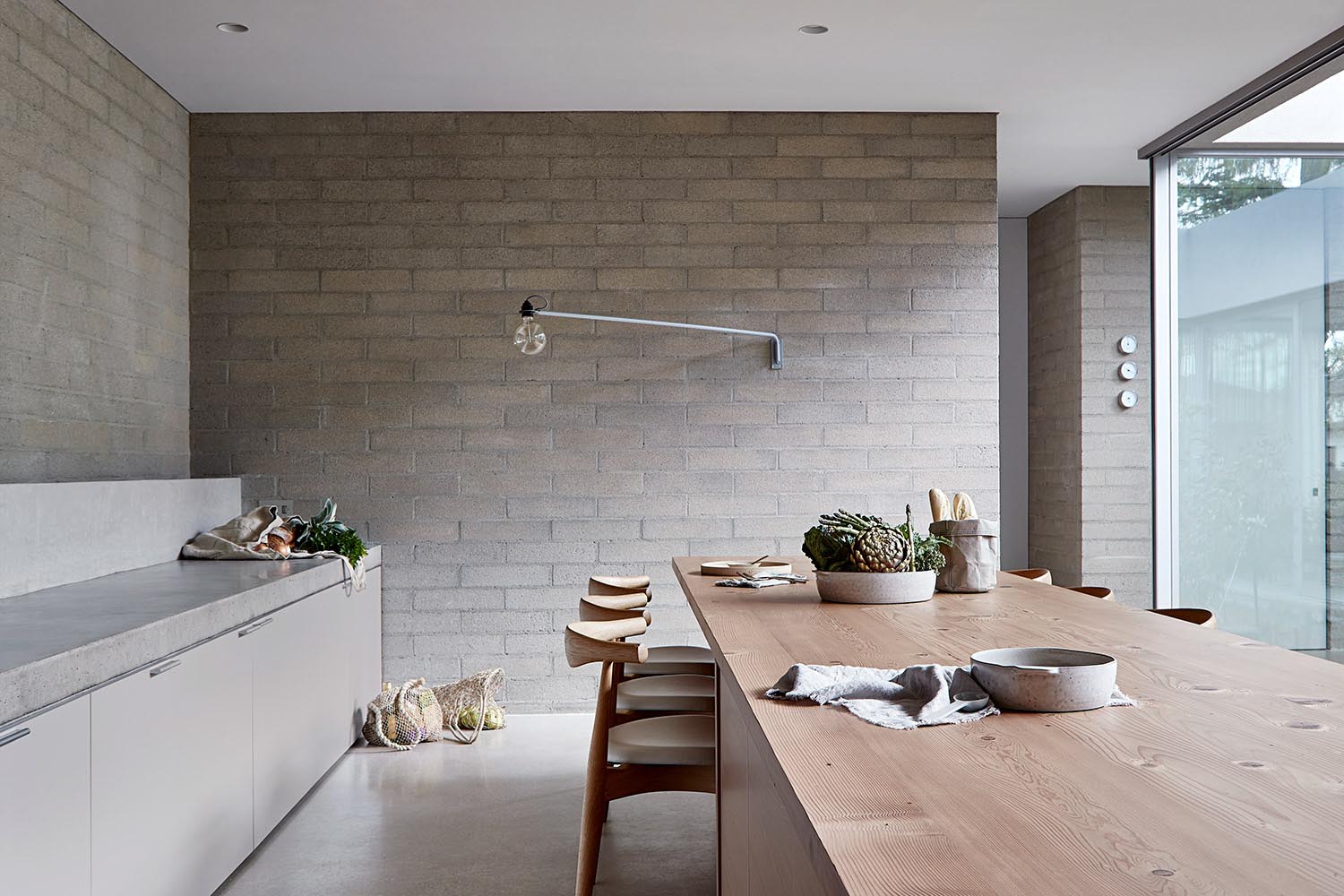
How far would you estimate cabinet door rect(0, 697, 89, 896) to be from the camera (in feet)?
5.83

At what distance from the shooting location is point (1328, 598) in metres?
4.38

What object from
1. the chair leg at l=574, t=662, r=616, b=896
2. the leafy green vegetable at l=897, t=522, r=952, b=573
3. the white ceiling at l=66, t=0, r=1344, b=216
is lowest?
the chair leg at l=574, t=662, r=616, b=896

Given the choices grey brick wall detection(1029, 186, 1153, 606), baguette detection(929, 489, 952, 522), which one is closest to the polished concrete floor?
baguette detection(929, 489, 952, 522)

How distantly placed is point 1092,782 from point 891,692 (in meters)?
0.38

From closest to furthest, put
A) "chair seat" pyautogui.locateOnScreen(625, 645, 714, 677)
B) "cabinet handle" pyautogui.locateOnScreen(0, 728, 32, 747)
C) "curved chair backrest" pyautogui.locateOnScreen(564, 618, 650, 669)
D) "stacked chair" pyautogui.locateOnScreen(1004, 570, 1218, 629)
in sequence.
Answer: "cabinet handle" pyautogui.locateOnScreen(0, 728, 32, 747)
"stacked chair" pyautogui.locateOnScreen(1004, 570, 1218, 629)
"curved chair backrest" pyautogui.locateOnScreen(564, 618, 650, 669)
"chair seat" pyautogui.locateOnScreen(625, 645, 714, 677)

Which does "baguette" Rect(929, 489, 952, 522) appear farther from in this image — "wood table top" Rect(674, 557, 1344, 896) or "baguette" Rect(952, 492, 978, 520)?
"wood table top" Rect(674, 557, 1344, 896)

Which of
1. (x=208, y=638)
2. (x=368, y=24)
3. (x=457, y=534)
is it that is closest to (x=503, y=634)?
(x=457, y=534)

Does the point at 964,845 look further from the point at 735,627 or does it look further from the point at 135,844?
the point at 135,844

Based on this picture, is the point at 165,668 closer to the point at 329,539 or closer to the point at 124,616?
the point at 124,616

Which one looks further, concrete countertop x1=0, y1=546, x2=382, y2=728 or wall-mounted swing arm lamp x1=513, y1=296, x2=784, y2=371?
wall-mounted swing arm lamp x1=513, y1=296, x2=784, y2=371

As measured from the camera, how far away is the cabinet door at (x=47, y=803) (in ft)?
5.83

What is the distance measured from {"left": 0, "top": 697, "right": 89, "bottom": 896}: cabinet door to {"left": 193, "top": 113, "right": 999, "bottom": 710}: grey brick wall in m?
2.86

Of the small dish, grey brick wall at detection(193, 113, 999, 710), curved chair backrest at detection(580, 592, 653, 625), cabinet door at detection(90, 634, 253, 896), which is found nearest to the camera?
cabinet door at detection(90, 634, 253, 896)

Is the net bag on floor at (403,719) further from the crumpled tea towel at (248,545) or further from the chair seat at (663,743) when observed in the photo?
the chair seat at (663,743)
